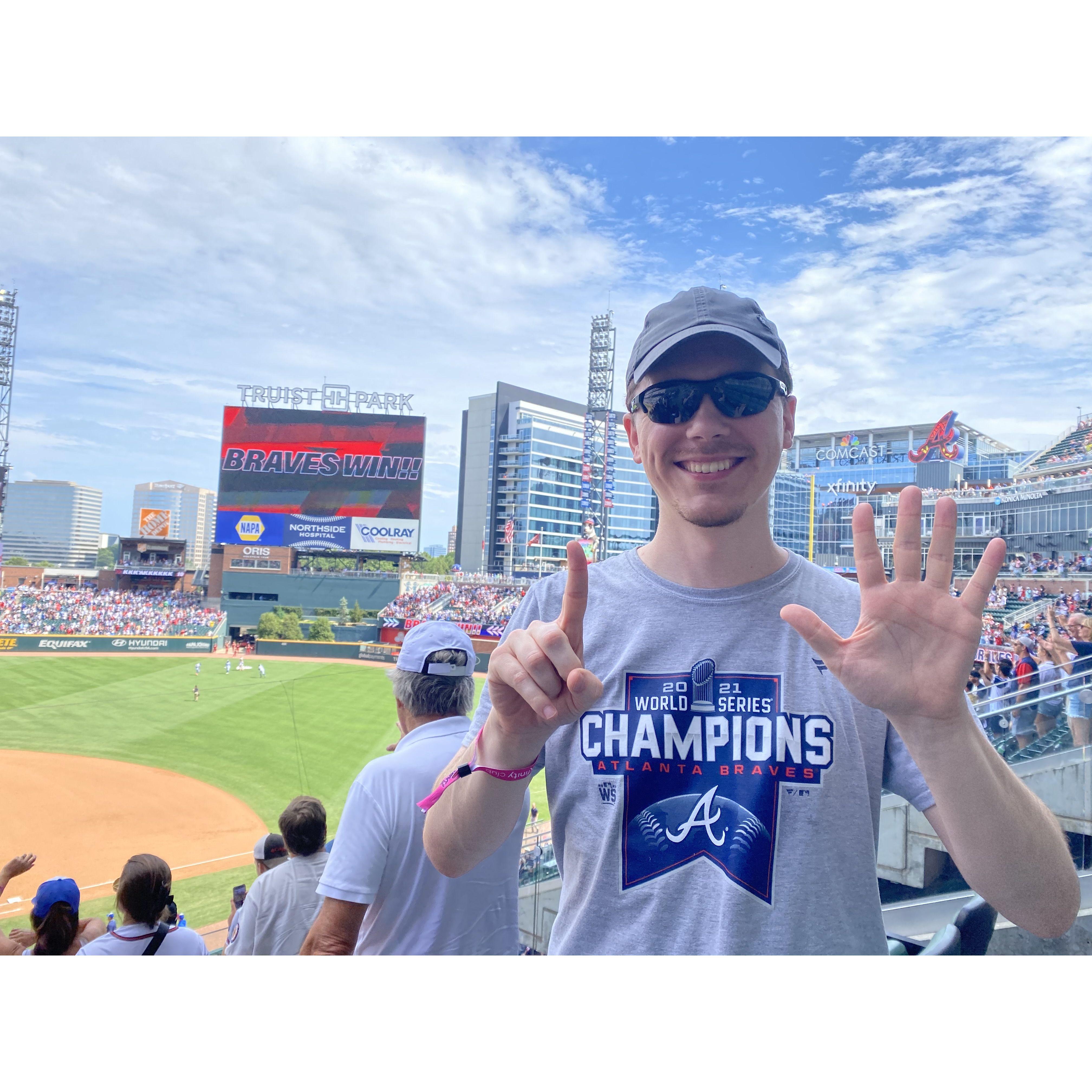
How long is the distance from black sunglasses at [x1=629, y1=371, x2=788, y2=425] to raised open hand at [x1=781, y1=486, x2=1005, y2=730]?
299 mm

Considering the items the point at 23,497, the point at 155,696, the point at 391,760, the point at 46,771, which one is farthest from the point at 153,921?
the point at 23,497

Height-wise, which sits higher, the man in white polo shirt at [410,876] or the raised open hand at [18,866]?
the man in white polo shirt at [410,876]

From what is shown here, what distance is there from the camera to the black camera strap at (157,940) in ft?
4.51

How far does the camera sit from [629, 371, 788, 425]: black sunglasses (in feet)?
3.19

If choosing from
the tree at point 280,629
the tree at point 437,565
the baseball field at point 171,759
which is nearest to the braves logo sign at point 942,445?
the baseball field at point 171,759

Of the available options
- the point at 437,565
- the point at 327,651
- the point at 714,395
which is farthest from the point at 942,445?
the point at 437,565

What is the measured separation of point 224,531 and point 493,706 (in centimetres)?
1824

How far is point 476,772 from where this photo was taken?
78 centimetres

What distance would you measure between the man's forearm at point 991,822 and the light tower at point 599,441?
566 centimetres

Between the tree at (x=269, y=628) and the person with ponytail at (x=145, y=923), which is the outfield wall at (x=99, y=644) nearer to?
the tree at (x=269, y=628)

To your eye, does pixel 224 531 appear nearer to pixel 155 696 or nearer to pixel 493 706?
pixel 155 696

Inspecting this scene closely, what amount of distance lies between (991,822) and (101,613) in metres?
18.1

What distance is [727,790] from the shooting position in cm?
89

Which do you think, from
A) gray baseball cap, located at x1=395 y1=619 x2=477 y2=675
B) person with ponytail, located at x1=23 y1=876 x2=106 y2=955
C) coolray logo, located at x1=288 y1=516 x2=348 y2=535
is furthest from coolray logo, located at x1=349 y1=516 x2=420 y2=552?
gray baseball cap, located at x1=395 y1=619 x2=477 y2=675
